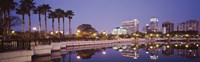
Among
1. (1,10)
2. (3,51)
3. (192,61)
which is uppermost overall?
(1,10)

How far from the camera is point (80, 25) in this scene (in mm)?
180500

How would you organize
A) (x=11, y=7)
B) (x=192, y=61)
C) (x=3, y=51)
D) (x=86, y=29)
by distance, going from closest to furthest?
(x=3, y=51)
(x=192, y=61)
(x=11, y=7)
(x=86, y=29)

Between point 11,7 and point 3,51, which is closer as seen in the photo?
point 3,51

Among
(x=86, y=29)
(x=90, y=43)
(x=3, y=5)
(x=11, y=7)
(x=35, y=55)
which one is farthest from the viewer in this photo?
(x=86, y=29)

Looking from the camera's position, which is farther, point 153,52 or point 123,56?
point 153,52

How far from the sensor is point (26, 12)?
208 feet

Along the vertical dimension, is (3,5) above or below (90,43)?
above

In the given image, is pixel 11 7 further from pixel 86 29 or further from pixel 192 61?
pixel 86 29

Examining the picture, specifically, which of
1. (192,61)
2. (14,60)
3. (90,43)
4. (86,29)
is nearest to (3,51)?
(14,60)

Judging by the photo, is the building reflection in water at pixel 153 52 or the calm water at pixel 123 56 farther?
the building reflection in water at pixel 153 52

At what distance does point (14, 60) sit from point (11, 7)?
25.2 meters

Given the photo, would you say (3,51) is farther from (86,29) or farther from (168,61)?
(86,29)

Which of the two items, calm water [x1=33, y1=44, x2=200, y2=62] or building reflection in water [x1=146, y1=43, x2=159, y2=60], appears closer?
calm water [x1=33, y1=44, x2=200, y2=62]

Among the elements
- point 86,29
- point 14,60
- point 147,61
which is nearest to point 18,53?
point 14,60
